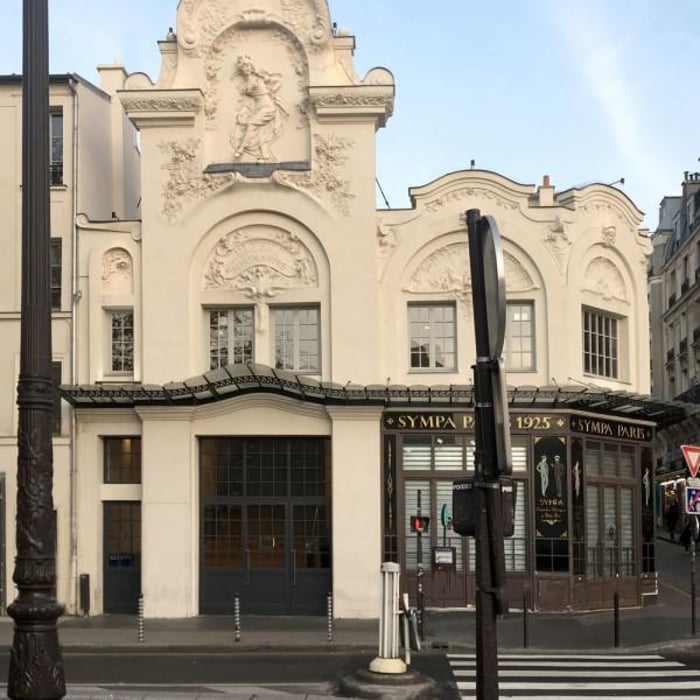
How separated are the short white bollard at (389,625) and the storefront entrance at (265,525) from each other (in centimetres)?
840

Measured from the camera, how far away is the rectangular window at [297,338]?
73.5 ft

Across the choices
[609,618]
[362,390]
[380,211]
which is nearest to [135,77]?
[380,211]

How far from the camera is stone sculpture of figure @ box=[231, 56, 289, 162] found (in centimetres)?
2248

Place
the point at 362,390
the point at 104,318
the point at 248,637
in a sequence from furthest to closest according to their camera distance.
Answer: the point at 104,318, the point at 362,390, the point at 248,637

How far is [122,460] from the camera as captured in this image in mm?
22625

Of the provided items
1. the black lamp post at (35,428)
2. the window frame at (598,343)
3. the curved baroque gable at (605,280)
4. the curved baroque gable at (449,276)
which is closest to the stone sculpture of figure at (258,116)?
the curved baroque gable at (449,276)

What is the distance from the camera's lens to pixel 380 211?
22.6 m

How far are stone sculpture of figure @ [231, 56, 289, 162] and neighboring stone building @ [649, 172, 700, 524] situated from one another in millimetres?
30432

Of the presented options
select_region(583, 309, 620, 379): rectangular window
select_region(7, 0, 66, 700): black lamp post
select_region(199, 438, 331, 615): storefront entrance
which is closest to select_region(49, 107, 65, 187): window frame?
select_region(199, 438, 331, 615): storefront entrance

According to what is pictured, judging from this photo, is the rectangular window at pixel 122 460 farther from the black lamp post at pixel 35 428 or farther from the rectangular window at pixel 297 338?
the black lamp post at pixel 35 428

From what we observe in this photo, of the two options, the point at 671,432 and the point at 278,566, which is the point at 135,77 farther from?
the point at 671,432

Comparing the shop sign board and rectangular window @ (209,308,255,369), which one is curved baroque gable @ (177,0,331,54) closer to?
rectangular window @ (209,308,255,369)

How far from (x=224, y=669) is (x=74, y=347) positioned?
9.10m

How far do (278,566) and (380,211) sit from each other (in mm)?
7451
